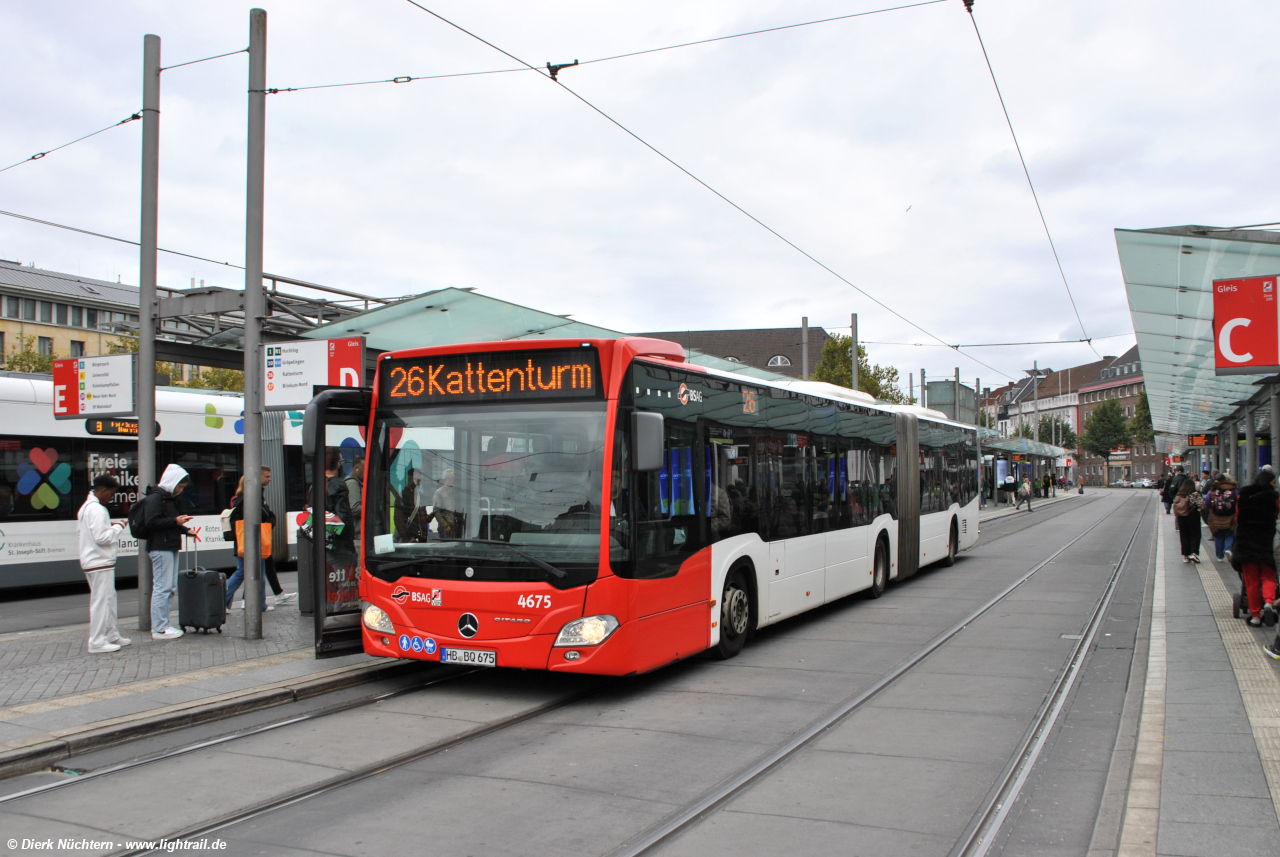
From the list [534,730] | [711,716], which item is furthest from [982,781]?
[534,730]

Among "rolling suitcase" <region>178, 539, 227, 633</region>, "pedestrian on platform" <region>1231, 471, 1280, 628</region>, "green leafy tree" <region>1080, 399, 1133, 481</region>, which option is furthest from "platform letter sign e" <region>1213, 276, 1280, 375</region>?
"green leafy tree" <region>1080, 399, 1133, 481</region>

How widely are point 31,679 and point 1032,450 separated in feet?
217

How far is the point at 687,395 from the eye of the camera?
8805mm

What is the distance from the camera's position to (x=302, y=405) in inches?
382

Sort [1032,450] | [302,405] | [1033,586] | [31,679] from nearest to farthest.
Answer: [31,679] < [302,405] < [1033,586] < [1032,450]

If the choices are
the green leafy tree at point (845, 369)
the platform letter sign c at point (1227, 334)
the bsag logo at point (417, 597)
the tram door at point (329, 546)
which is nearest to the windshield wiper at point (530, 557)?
the bsag logo at point (417, 597)

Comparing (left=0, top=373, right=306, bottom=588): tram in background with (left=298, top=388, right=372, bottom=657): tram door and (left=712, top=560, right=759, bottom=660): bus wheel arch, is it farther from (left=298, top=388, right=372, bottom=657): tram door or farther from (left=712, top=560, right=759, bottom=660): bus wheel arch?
(left=712, top=560, right=759, bottom=660): bus wheel arch

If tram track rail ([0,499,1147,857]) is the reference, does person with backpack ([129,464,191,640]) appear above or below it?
above

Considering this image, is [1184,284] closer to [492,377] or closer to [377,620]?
[492,377]

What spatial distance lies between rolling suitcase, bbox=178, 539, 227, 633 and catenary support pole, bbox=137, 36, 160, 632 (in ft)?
2.03

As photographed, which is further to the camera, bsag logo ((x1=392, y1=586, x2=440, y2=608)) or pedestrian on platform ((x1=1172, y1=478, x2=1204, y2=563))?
pedestrian on platform ((x1=1172, y1=478, x2=1204, y2=563))

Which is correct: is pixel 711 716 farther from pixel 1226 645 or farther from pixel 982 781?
pixel 1226 645

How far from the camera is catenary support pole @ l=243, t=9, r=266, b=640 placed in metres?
10.1

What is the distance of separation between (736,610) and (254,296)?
582 centimetres
